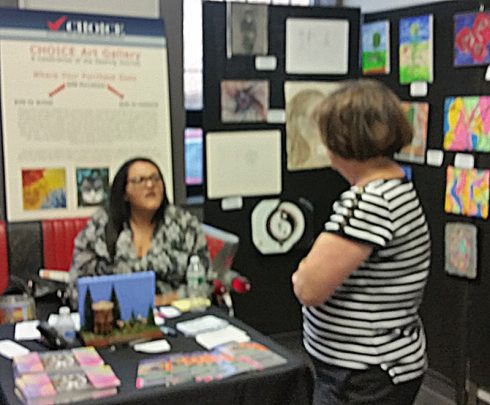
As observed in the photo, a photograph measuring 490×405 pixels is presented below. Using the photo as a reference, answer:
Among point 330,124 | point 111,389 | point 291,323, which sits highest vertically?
point 330,124

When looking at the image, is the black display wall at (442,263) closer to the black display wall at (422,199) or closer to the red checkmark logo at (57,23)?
the black display wall at (422,199)

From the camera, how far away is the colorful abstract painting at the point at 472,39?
10.1 feet

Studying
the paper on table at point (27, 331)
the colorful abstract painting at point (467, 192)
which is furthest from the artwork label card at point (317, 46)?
the paper on table at point (27, 331)

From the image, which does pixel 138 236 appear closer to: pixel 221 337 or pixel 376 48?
pixel 221 337

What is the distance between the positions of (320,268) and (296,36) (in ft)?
8.04

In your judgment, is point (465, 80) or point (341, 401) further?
point (465, 80)

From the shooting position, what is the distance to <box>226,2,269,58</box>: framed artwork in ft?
12.3

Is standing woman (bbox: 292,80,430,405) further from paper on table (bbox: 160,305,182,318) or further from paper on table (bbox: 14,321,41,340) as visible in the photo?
paper on table (bbox: 14,321,41,340)

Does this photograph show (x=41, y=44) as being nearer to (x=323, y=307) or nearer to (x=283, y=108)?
(x=283, y=108)

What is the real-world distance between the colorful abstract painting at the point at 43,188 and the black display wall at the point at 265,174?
2.57 ft

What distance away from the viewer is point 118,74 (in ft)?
12.1

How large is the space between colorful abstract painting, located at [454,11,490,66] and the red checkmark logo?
1.94m

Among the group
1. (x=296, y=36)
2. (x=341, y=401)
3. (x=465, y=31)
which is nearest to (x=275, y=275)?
(x=296, y=36)

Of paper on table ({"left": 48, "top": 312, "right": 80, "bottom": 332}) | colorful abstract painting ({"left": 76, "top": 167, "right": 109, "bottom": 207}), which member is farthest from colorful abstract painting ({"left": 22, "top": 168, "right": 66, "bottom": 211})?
paper on table ({"left": 48, "top": 312, "right": 80, "bottom": 332})
